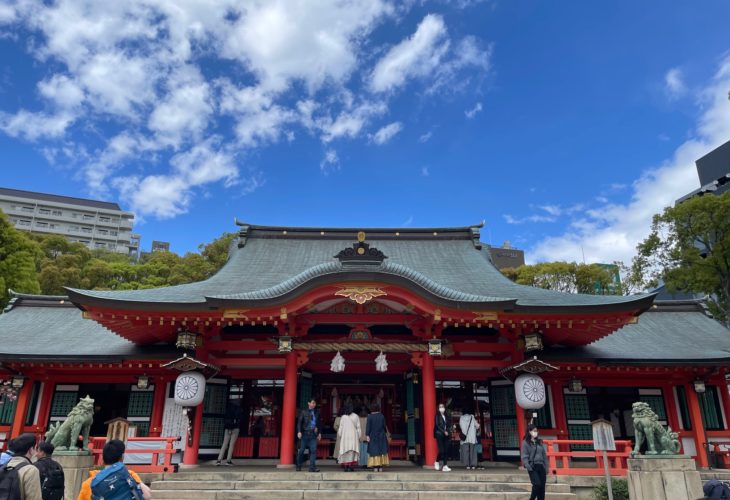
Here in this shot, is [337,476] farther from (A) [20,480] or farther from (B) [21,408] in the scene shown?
(B) [21,408]

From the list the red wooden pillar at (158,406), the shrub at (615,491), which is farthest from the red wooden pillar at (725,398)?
the red wooden pillar at (158,406)

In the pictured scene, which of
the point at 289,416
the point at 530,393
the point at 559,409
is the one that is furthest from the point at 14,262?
the point at 559,409

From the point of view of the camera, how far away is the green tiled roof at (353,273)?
1126cm

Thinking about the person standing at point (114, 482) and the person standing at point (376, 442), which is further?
the person standing at point (376, 442)

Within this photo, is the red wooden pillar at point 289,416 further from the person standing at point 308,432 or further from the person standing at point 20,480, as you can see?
the person standing at point 20,480

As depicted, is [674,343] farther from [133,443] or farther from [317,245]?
[133,443]

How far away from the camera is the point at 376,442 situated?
10836mm

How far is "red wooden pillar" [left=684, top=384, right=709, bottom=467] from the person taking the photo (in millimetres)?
13250

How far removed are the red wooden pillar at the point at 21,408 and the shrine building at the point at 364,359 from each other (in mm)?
31

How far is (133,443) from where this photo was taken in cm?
1080

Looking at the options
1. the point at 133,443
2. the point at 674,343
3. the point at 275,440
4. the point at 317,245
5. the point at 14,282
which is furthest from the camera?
the point at 14,282

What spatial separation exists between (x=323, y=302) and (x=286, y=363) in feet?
5.77

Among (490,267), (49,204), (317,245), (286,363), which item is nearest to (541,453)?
(286,363)

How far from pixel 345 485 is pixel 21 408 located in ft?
31.8
